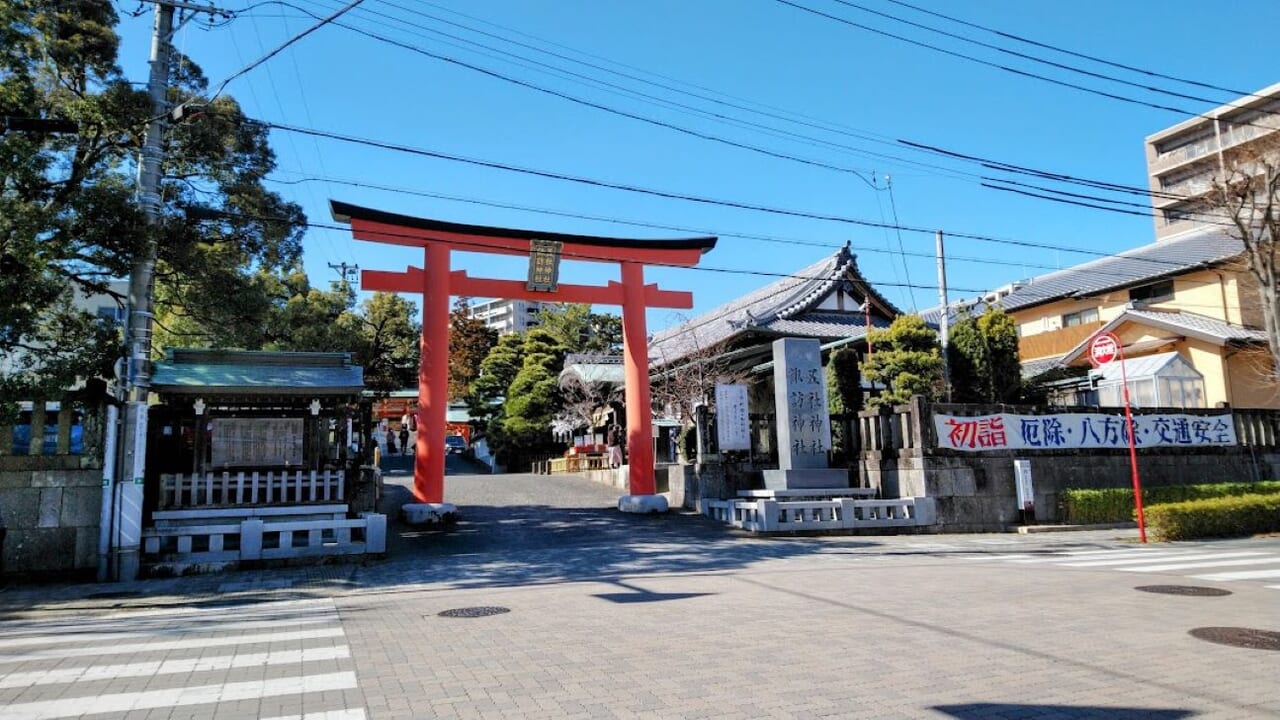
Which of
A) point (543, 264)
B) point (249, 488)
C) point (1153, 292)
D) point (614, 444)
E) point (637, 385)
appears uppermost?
point (1153, 292)

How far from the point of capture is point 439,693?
4.91m

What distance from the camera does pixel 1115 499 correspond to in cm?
1820

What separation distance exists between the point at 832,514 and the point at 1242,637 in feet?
33.9

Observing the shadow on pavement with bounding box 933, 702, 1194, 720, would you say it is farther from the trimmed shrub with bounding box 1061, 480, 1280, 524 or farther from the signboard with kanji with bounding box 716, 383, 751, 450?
the trimmed shrub with bounding box 1061, 480, 1280, 524

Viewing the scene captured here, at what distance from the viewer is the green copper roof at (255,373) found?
48.6 ft

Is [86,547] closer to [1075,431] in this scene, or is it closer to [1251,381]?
[1075,431]

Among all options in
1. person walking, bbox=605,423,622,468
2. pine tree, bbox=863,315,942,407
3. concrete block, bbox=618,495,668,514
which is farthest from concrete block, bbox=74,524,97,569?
pine tree, bbox=863,315,942,407

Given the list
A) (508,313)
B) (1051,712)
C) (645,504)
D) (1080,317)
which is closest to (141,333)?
(645,504)

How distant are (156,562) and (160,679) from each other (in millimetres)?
8514

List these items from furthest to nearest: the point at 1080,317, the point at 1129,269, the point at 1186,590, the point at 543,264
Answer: the point at 1080,317, the point at 1129,269, the point at 543,264, the point at 1186,590

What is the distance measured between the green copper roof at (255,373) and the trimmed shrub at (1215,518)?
1668 cm

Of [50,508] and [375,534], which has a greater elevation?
[50,508]

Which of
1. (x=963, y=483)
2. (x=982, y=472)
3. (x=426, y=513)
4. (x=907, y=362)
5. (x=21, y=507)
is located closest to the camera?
(x=21, y=507)

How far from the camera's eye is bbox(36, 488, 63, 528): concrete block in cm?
1218
